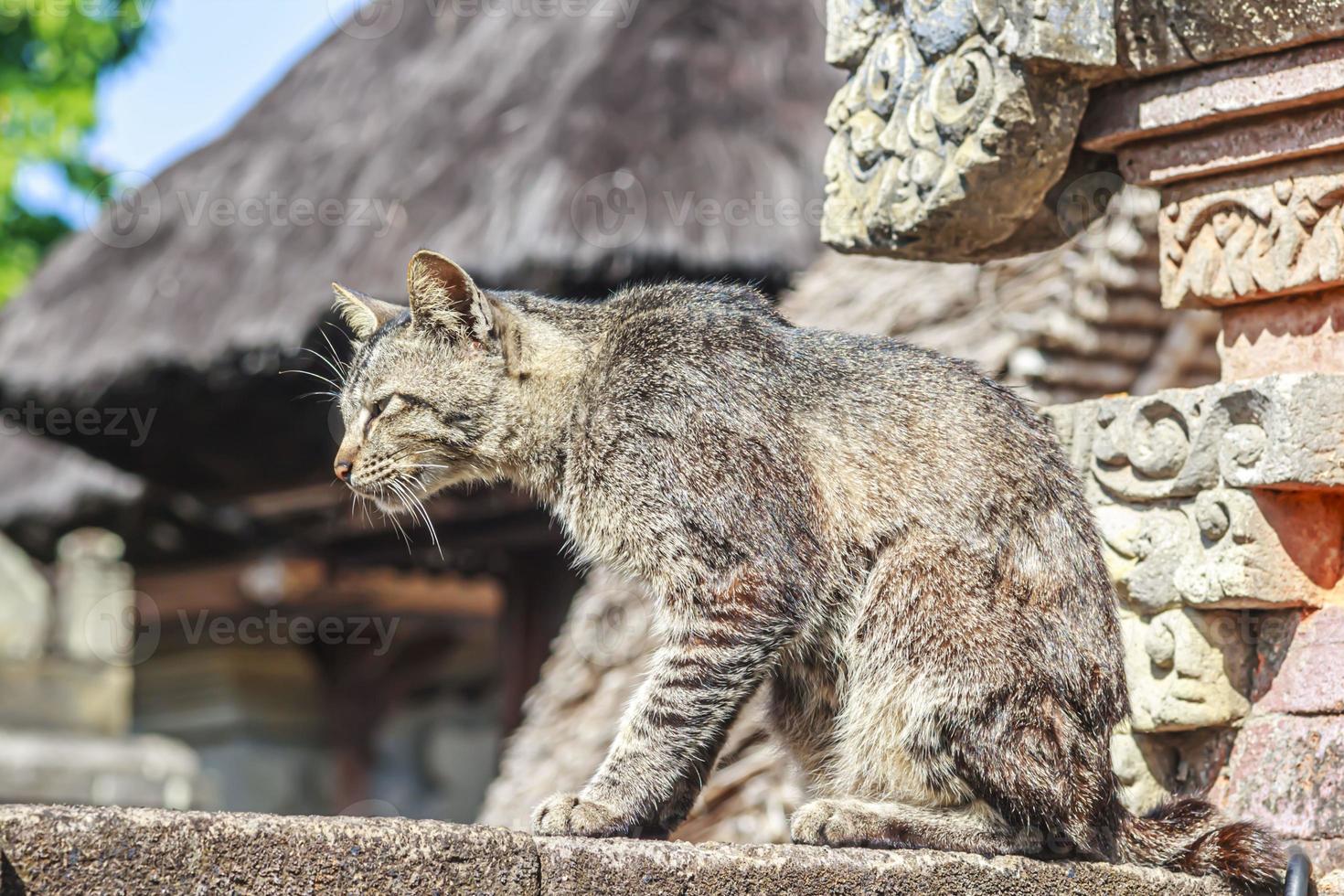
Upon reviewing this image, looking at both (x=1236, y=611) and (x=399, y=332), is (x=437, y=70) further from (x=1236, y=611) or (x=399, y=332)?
(x=1236, y=611)

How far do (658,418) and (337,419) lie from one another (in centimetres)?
404

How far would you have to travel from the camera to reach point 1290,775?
3027 millimetres

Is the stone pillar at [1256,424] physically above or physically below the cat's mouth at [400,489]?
above

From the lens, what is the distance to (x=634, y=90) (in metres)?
7.09

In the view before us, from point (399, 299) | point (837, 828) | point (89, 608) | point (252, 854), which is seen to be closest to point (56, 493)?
point (399, 299)

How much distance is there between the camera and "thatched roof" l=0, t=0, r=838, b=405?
21.7 ft

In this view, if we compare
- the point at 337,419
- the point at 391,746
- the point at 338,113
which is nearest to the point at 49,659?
the point at 391,746

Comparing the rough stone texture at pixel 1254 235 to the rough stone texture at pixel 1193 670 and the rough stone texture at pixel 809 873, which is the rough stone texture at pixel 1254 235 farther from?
the rough stone texture at pixel 809 873

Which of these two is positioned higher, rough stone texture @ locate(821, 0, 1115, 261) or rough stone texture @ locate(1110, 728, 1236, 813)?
rough stone texture @ locate(821, 0, 1115, 261)

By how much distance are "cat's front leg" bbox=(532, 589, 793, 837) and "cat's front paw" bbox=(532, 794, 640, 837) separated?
0.5 inches

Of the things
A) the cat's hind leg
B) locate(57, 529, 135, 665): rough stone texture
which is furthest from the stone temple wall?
locate(57, 529, 135, 665): rough stone texture

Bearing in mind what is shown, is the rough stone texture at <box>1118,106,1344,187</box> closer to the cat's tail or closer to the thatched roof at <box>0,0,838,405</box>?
the cat's tail

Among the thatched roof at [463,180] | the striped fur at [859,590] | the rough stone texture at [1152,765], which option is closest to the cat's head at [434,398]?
the striped fur at [859,590]

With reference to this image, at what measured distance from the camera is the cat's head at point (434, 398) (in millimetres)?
3266
